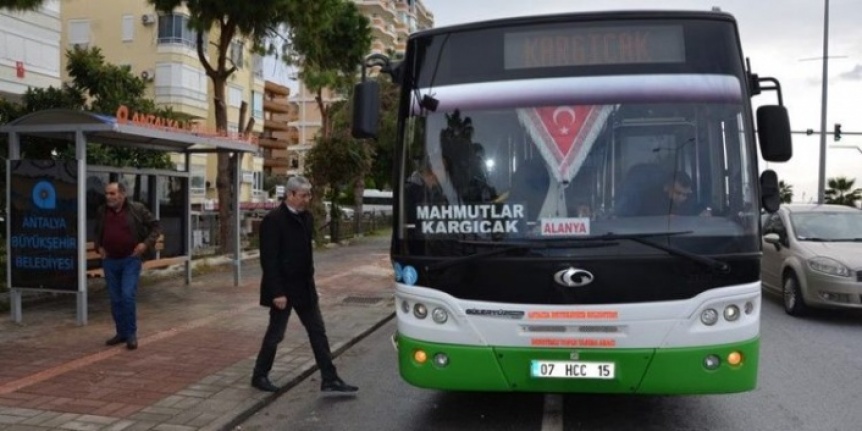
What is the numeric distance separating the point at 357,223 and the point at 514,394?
26.0 meters

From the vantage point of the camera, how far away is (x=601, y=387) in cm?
473

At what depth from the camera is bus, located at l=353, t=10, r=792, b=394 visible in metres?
4.66

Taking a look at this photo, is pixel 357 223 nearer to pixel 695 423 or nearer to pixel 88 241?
pixel 88 241

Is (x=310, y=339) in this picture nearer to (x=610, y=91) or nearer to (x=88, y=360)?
(x=88, y=360)

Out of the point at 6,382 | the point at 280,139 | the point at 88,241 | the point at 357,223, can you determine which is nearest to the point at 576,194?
the point at 6,382

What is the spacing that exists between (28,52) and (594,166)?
83.4 ft

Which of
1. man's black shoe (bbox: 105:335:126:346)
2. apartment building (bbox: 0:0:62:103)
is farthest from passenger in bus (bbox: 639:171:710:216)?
apartment building (bbox: 0:0:62:103)

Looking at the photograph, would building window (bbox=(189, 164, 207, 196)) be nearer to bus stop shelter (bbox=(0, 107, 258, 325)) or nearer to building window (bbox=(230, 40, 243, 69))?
building window (bbox=(230, 40, 243, 69))

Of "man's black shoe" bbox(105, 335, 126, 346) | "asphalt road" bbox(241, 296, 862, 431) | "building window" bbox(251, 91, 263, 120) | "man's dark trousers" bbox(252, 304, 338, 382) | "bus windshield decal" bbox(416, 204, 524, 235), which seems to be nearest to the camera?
"bus windshield decal" bbox(416, 204, 524, 235)

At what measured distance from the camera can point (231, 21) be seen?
54.0 ft

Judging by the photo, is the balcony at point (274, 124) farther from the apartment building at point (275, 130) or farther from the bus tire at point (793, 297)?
the bus tire at point (793, 297)

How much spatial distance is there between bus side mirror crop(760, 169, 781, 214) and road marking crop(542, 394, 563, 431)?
2.10 m

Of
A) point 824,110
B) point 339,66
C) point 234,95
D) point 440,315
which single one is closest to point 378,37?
point 234,95

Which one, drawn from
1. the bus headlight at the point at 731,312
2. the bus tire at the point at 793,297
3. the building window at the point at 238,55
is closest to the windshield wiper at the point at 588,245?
the bus headlight at the point at 731,312
